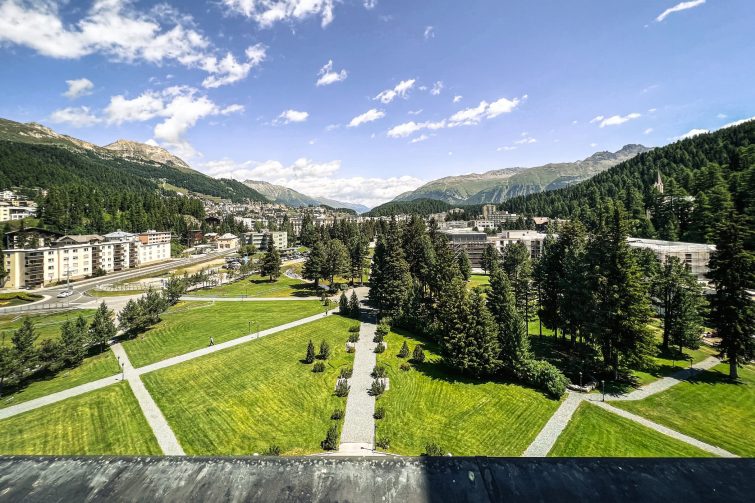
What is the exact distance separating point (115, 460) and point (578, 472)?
358 centimetres

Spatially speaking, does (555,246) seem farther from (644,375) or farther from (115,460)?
(115,460)

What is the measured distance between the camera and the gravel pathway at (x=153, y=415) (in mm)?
24297

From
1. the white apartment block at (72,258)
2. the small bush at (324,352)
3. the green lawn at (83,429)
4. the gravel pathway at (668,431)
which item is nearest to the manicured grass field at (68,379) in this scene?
the green lawn at (83,429)

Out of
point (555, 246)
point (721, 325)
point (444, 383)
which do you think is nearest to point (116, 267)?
point (444, 383)

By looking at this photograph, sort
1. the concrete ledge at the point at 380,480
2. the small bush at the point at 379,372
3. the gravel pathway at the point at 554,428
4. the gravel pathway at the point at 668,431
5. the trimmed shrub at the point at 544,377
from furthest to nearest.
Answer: the small bush at the point at 379,372 → the trimmed shrub at the point at 544,377 → the gravel pathway at the point at 554,428 → the gravel pathway at the point at 668,431 → the concrete ledge at the point at 380,480

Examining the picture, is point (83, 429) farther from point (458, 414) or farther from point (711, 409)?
point (711, 409)

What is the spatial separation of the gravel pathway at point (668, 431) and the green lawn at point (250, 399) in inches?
892

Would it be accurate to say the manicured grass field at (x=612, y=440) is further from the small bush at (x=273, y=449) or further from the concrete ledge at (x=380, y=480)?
the concrete ledge at (x=380, y=480)

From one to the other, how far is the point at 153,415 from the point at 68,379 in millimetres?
14139

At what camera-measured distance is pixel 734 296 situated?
3250cm

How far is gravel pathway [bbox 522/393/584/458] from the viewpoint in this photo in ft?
77.0

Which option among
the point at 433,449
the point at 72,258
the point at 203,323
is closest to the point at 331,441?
the point at 433,449

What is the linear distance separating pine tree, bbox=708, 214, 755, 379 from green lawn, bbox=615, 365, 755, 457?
7.78 feet

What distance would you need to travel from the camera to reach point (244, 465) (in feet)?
8.52
